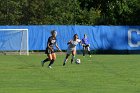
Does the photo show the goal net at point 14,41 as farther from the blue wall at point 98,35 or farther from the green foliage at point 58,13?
the green foliage at point 58,13

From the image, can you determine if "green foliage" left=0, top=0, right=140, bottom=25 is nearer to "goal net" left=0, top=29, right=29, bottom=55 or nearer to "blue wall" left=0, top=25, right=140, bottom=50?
"blue wall" left=0, top=25, right=140, bottom=50

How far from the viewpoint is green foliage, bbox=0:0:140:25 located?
180 ft

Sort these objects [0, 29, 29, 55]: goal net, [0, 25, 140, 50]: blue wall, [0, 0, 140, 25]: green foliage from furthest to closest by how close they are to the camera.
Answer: [0, 0, 140, 25]: green foliage → [0, 25, 140, 50]: blue wall → [0, 29, 29, 55]: goal net

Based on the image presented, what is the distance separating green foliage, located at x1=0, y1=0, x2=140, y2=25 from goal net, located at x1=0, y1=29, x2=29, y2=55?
6.49 metres

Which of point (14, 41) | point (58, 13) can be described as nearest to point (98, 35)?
point (58, 13)

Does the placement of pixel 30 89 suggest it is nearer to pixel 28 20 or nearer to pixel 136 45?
pixel 136 45

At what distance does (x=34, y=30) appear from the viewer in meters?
49.5

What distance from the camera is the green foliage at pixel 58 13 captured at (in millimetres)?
54969

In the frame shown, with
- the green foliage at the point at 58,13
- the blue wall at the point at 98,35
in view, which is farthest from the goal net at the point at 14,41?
the green foliage at the point at 58,13

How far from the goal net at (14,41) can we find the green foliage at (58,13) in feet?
21.3

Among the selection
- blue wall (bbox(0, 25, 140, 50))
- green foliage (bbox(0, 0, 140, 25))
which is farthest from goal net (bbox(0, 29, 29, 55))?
green foliage (bbox(0, 0, 140, 25))

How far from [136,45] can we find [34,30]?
31.6 feet

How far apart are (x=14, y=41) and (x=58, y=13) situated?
961 centimetres

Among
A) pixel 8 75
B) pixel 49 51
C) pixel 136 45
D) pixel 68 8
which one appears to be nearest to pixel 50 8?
pixel 68 8
